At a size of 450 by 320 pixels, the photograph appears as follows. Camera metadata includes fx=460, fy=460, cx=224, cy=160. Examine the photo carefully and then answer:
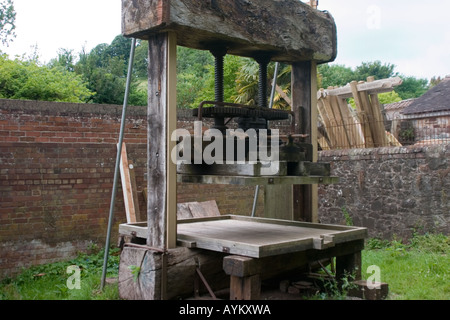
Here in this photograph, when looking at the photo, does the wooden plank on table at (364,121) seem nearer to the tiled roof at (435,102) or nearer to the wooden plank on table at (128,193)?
the wooden plank on table at (128,193)

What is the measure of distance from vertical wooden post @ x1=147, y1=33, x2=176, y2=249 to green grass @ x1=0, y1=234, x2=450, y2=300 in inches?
34.1

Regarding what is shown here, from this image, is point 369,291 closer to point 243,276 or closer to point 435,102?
point 243,276

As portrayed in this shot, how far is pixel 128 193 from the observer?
7621 millimetres

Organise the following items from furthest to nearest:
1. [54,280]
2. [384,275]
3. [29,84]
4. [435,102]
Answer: [435,102]
[29,84]
[54,280]
[384,275]

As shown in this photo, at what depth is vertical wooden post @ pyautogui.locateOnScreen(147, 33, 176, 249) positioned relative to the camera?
3678 millimetres

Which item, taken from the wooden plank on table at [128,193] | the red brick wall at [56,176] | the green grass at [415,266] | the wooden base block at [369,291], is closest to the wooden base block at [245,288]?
the wooden base block at [369,291]

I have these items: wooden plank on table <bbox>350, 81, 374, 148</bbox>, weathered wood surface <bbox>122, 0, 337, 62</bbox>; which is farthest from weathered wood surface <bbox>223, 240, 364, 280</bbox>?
wooden plank on table <bbox>350, 81, 374, 148</bbox>

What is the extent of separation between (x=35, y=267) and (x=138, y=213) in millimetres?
1763

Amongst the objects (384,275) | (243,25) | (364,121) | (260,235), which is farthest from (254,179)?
(364,121)

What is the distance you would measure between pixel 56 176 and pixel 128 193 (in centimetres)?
116

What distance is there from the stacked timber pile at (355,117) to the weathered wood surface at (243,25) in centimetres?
524

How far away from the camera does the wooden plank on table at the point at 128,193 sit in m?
7.55
